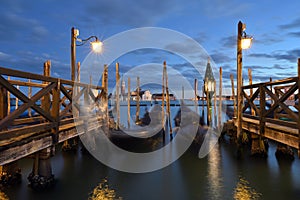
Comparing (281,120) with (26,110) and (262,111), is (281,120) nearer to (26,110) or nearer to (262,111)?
(262,111)

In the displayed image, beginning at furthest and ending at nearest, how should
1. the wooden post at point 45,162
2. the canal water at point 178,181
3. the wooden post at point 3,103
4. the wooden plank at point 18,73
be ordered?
1. the canal water at point 178,181
2. the wooden post at point 45,162
3. the wooden post at point 3,103
4. the wooden plank at point 18,73

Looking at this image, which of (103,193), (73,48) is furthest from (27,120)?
(73,48)

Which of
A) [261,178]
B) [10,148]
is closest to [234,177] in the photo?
[261,178]

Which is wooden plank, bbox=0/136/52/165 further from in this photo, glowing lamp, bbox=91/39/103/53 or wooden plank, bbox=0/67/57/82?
glowing lamp, bbox=91/39/103/53

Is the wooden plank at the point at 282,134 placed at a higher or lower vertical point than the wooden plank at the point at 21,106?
lower

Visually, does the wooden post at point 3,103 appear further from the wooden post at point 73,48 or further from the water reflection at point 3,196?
the wooden post at point 73,48

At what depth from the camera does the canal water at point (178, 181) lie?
585 cm

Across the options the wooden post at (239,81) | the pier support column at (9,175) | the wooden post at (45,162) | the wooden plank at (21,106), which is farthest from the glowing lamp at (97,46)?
the wooden post at (239,81)

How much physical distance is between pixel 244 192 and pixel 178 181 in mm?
1949

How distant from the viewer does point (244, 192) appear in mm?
6059

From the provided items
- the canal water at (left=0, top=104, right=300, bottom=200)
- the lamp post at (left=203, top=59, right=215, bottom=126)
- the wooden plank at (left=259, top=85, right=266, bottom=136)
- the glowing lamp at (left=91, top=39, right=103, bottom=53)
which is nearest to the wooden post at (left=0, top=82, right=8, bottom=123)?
the canal water at (left=0, top=104, right=300, bottom=200)

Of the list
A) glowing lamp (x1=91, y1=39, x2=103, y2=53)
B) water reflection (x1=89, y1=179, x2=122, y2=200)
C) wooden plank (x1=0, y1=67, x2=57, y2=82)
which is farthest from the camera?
glowing lamp (x1=91, y1=39, x2=103, y2=53)

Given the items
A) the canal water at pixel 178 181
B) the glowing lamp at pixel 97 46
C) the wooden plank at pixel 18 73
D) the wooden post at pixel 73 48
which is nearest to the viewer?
the wooden plank at pixel 18 73

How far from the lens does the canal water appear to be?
585 cm
